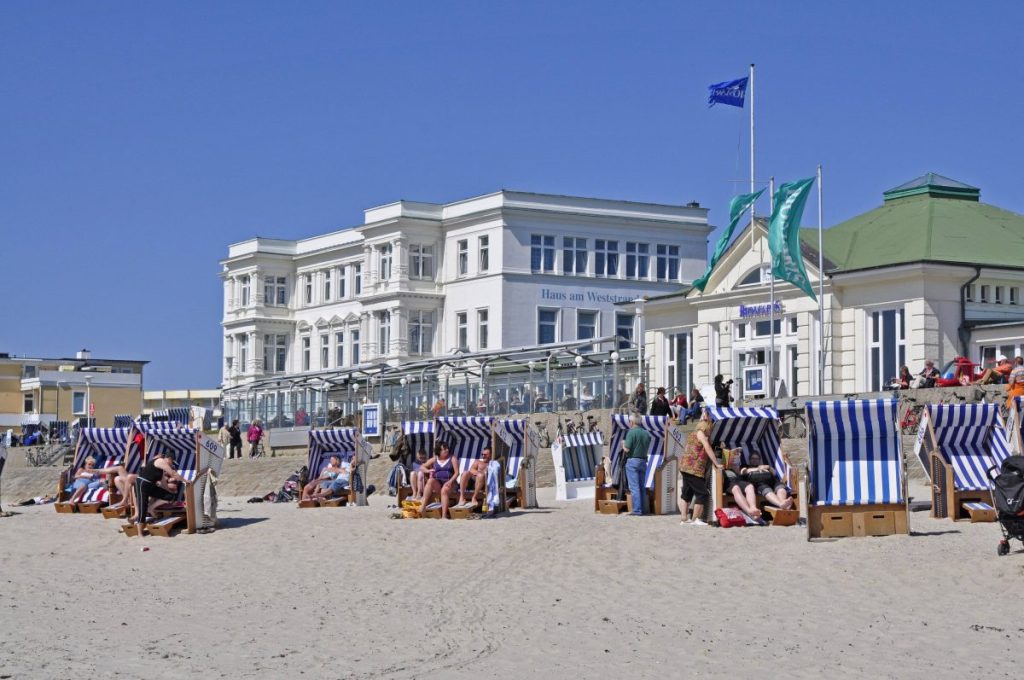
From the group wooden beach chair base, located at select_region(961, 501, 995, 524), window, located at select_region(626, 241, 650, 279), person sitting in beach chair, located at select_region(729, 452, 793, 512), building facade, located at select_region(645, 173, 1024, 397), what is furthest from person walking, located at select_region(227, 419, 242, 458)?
wooden beach chair base, located at select_region(961, 501, 995, 524)

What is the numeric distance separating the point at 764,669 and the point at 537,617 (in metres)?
2.89

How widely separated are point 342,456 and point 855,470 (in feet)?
34.9

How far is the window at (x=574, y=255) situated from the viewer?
5872 cm

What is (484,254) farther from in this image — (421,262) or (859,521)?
(859,521)

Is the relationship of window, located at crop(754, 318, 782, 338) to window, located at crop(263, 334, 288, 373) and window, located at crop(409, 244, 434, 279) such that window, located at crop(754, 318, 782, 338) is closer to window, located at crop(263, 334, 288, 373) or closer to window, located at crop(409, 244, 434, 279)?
window, located at crop(409, 244, 434, 279)

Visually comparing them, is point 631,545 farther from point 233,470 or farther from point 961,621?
point 233,470

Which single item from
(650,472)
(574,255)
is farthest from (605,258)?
(650,472)

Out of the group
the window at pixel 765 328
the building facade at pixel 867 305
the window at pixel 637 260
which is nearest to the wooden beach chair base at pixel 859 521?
the building facade at pixel 867 305

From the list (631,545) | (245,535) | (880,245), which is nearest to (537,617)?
(631,545)

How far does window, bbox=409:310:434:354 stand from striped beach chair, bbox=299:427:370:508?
1354 inches

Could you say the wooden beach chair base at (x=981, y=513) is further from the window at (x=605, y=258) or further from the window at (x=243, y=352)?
the window at (x=243, y=352)

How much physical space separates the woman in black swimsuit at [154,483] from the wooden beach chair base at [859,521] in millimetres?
8666

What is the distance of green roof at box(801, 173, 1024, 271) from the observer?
1366 inches

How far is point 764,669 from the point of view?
10.3m
